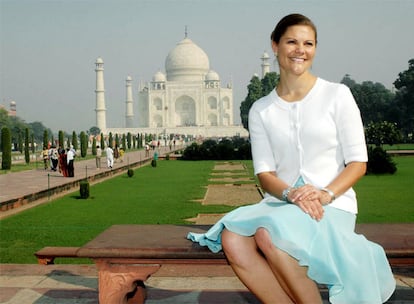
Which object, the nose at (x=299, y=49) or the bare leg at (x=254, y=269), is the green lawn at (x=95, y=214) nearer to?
the bare leg at (x=254, y=269)

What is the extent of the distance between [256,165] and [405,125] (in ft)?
95.4

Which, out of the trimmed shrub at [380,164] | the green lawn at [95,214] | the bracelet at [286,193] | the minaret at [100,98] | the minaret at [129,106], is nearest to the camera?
the bracelet at [286,193]

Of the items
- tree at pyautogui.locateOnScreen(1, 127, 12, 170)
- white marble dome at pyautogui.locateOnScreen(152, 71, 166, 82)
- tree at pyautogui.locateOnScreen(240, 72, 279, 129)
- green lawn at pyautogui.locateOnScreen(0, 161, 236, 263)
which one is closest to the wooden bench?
green lawn at pyautogui.locateOnScreen(0, 161, 236, 263)

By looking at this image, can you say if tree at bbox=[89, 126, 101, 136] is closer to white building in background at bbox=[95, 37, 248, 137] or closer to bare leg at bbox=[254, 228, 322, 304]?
white building in background at bbox=[95, 37, 248, 137]

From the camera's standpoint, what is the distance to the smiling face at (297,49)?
1832 millimetres

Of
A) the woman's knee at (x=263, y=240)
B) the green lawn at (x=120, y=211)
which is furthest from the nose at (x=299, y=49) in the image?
the green lawn at (x=120, y=211)

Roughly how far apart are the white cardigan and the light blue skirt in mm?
171

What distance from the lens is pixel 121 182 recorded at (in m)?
10.2

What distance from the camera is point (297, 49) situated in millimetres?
1842

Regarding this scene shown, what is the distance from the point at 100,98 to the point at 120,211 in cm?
4757

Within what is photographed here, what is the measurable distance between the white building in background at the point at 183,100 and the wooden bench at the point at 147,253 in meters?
49.8

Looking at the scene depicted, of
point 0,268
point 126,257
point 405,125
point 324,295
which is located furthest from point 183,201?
point 405,125

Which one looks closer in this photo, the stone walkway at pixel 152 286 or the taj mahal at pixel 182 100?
the stone walkway at pixel 152 286

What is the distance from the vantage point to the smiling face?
6.01ft
